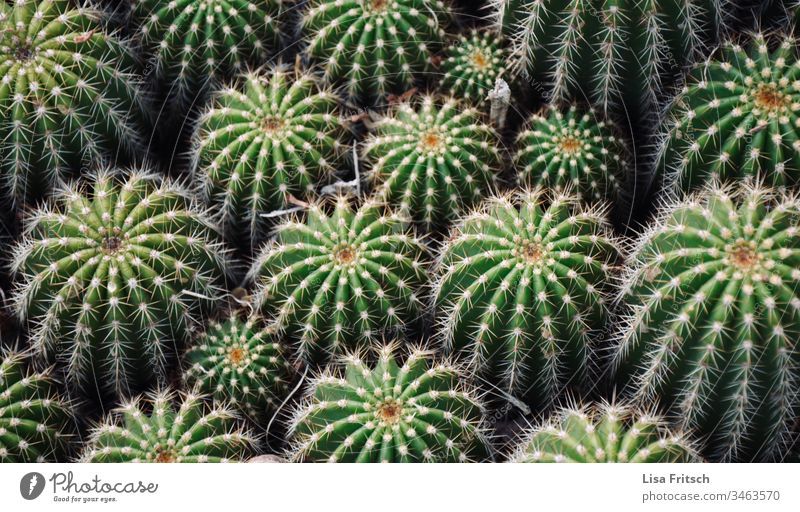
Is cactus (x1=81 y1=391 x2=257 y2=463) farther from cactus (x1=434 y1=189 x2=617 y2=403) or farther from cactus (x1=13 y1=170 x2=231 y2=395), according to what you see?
cactus (x1=434 y1=189 x2=617 y2=403)

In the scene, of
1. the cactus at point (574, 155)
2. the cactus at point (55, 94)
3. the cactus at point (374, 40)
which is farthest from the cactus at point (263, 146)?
the cactus at point (574, 155)

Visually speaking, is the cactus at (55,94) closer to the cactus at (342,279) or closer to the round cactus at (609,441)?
the cactus at (342,279)

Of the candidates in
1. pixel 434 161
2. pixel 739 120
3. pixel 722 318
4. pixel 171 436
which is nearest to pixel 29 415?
pixel 171 436

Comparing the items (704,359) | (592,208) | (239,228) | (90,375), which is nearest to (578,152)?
(592,208)

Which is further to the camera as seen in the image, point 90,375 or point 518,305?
point 90,375

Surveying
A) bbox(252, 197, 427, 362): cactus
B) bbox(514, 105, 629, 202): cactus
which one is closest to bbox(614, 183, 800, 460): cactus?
bbox(514, 105, 629, 202): cactus

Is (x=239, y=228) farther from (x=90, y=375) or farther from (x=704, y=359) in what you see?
(x=704, y=359)
